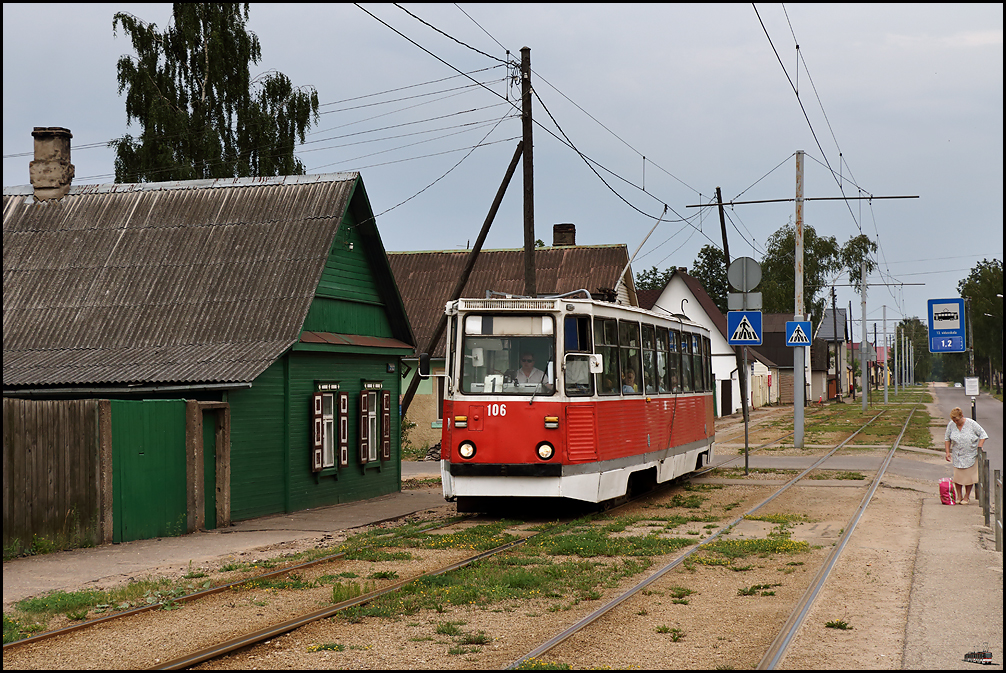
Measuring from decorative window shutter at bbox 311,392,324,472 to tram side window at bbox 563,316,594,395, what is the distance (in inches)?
217

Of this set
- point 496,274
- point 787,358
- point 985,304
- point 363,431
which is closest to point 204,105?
point 496,274

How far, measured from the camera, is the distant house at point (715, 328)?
2586 inches

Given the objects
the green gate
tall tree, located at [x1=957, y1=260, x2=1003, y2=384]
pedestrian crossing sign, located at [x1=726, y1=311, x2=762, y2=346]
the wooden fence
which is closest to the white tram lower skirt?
the green gate

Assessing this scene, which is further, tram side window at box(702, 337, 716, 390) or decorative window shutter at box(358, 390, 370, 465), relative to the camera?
tram side window at box(702, 337, 716, 390)

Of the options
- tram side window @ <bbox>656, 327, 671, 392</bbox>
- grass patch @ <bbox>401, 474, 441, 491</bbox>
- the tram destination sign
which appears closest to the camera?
the tram destination sign

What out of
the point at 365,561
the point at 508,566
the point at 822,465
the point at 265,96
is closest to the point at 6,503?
the point at 365,561

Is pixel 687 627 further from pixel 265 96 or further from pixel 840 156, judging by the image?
pixel 265 96

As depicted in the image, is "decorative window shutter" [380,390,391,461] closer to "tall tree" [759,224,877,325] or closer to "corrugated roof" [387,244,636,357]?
"corrugated roof" [387,244,636,357]

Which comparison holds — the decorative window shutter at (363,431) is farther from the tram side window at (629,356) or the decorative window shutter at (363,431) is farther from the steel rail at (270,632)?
the steel rail at (270,632)

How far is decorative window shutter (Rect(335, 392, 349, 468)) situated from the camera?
1992cm

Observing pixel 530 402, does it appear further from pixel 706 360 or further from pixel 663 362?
pixel 706 360

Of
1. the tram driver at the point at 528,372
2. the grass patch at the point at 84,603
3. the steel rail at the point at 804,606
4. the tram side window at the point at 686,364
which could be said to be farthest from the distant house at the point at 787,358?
the grass patch at the point at 84,603

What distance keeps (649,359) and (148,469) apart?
822 cm

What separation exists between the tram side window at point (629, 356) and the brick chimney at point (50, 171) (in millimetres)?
12266
